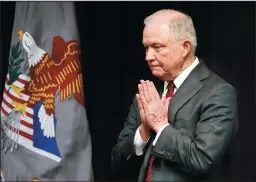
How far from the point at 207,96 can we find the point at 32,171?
1.18 meters

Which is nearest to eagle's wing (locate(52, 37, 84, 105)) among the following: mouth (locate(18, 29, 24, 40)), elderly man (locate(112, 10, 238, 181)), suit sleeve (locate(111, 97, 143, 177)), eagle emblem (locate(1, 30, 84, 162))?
eagle emblem (locate(1, 30, 84, 162))

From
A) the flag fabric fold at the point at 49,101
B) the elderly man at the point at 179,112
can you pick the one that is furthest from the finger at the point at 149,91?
the flag fabric fold at the point at 49,101

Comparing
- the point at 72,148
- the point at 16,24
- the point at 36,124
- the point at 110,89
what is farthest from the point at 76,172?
the point at 16,24

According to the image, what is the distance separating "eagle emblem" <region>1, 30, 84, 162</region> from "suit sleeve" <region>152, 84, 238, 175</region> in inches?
38.3

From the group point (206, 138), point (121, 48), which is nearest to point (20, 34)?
→ point (121, 48)

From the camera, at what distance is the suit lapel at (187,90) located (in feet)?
4.99

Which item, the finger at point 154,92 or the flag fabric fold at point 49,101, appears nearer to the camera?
the finger at point 154,92

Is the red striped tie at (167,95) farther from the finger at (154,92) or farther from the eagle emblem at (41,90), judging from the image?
the eagle emblem at (41,90)

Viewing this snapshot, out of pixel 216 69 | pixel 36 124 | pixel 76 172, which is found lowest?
pixel 76 172

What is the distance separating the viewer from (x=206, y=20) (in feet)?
8.50

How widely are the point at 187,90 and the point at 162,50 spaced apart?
14 centimetres

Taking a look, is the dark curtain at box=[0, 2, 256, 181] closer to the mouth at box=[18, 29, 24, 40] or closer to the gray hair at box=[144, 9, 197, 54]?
the mouth at box=[18, 29, 24, 40]

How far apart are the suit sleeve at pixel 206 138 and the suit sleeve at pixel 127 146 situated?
0.13m

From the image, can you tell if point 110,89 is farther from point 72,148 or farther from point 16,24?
point 16,24
